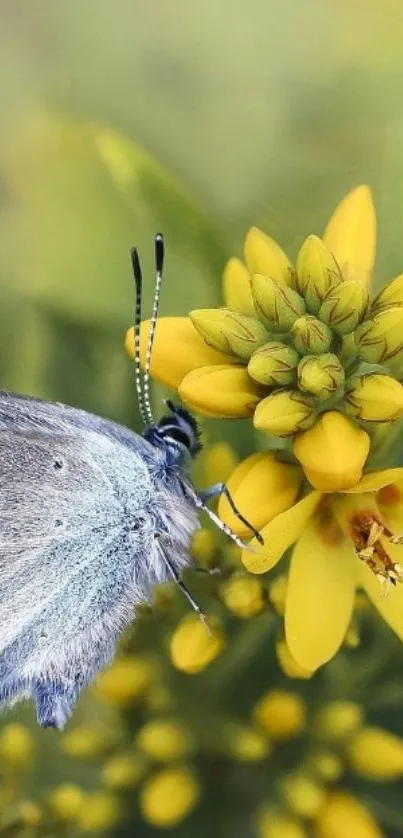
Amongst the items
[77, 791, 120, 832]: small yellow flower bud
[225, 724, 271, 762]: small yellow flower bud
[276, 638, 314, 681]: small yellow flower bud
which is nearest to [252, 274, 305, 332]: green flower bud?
[276, 638, 314, 681]: small yellow flower bud

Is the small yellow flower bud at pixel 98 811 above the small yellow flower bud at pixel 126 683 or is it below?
below

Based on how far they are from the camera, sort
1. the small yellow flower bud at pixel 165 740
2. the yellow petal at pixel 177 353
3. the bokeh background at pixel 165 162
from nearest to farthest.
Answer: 1. the yellow petal at pixel 177 353
2. the small yellow flower bud at pixel 165 740
3. the bokeh background at pixel 165 162

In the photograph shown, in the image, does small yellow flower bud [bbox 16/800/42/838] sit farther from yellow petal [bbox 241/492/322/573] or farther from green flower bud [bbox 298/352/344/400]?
green flower bud [bbox 298/352/344/400]

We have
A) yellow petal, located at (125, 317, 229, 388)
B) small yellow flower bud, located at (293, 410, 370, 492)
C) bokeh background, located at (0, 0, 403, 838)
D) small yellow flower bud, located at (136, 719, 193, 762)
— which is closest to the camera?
small yellow flower bud, located at (293, 410, 370, 492)

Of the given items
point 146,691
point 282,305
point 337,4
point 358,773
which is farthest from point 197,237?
point 337,4

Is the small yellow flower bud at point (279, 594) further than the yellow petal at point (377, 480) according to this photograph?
Yes

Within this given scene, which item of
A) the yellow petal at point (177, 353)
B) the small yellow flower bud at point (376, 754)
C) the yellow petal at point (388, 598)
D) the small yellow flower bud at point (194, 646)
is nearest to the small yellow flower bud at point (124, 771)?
the small yellow flower bud at point (194, 646)

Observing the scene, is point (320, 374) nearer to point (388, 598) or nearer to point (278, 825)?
point (388, 598)

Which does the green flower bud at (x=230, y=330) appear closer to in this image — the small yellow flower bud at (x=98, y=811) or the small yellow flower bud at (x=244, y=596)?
the small yellow flower bud at (x=244, y=596)
